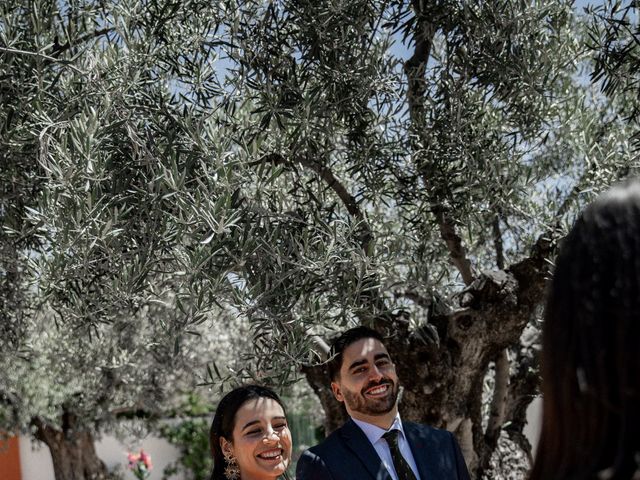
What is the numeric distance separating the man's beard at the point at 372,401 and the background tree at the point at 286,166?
335 mm

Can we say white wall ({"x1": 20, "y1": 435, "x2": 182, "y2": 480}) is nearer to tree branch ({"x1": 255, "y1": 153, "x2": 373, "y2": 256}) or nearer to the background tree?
the background tree

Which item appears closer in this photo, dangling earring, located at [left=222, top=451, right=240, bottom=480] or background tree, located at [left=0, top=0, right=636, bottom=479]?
background tree, located at [left=0, top=0, right=636, bottom=479]

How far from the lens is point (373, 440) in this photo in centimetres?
464

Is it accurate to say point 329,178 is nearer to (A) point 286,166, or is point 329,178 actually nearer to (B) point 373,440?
(A) point 286,166

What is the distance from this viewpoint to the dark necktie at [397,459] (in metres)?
4.56

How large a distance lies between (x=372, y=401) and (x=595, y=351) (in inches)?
145

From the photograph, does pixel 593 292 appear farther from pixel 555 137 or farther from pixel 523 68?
pixel 555 137

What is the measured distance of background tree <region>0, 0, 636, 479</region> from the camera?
4402 mm

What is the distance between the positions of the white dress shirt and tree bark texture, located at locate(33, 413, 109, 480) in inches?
559

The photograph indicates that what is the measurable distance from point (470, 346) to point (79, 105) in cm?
313

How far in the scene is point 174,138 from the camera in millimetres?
4707

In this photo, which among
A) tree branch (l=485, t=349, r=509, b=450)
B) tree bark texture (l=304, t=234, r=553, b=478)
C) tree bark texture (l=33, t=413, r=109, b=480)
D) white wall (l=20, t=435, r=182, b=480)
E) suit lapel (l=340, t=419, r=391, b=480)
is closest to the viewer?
suit lapel (l=340, t=419, r=391, b=480)

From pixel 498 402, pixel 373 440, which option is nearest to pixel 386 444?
pixel 373 440

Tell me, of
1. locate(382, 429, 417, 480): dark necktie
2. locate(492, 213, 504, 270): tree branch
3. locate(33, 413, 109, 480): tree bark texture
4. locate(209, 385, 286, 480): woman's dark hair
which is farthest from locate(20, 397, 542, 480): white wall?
locate(382, 429, 417, 480): dark necktie
